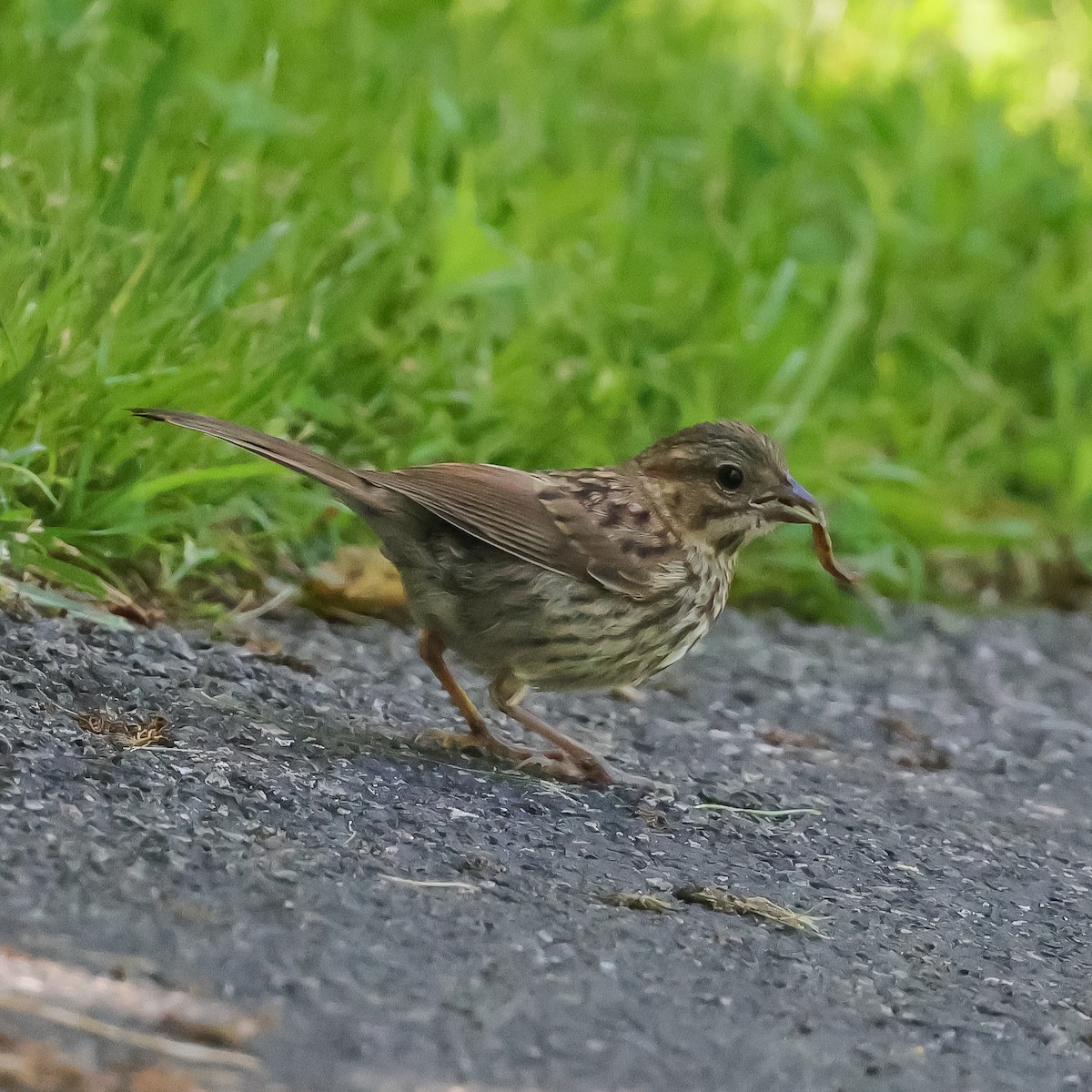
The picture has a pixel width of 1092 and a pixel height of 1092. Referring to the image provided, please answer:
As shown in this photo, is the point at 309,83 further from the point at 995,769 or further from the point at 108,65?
the point at 995,769

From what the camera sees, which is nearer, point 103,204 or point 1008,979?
point 1008,979

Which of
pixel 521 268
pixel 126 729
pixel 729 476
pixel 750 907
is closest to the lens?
pixel 750 907

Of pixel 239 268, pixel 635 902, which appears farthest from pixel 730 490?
pixel 635 902

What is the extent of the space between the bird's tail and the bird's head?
0.90 metres

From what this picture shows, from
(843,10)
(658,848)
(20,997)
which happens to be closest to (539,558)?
(658,848)

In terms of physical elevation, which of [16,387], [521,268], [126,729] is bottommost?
[126,729]

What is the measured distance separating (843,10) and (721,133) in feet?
7.64

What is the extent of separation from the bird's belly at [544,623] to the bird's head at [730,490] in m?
0.30

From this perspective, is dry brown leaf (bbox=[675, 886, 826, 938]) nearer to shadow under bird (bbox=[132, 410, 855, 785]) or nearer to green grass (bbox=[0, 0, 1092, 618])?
shadow under bird (bbox=[132, 410, 855, 785])

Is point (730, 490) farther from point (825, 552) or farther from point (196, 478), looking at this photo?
point (196, 478)

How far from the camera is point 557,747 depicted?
15.2ft

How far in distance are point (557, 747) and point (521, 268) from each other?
7.09 feet

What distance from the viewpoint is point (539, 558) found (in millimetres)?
4363

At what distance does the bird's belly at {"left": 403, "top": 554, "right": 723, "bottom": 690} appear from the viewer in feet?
14.3
